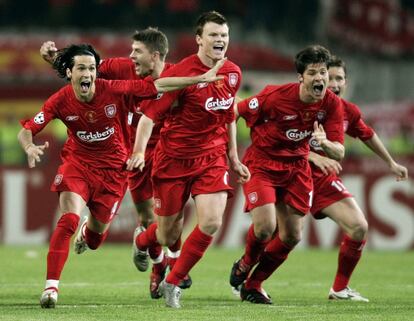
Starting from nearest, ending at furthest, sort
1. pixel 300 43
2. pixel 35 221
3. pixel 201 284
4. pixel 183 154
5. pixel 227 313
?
pixel 227 313
pixel 183 154
pixel 201 284
pixel 35 221
pixel 300 43

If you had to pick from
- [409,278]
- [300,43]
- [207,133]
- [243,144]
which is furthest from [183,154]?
[300,43]

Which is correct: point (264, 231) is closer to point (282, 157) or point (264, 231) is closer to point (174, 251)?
point (282, 157)

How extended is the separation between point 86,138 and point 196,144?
0.92 metres

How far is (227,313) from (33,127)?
6.60 ft

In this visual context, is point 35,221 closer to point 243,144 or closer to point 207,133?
point 243,144

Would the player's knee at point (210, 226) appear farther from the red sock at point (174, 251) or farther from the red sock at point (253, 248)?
the red sock at point (174, 251)

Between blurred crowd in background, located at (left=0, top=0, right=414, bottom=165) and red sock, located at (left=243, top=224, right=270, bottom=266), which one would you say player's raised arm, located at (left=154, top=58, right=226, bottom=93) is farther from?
blurred crowd in background, located at (left=0, top=0, right=414, bottom=165)

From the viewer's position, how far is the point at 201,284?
11148 millimetres

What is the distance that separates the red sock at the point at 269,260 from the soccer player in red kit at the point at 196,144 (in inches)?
32.9

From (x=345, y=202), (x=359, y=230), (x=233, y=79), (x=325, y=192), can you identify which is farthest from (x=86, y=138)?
(x=359, y=230)

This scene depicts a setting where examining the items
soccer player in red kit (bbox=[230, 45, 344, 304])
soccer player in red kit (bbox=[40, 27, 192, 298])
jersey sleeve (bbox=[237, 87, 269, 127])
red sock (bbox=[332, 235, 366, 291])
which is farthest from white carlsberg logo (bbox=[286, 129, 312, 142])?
soccer player in red kit (bbox=[40, 27, 192, 298])

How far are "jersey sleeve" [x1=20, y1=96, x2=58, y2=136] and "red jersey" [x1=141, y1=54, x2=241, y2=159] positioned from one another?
69 centimetres

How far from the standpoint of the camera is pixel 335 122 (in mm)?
9203

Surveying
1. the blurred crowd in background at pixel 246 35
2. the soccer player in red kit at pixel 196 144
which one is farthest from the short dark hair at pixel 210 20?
the blurred crowd in background at pixel 246 35
